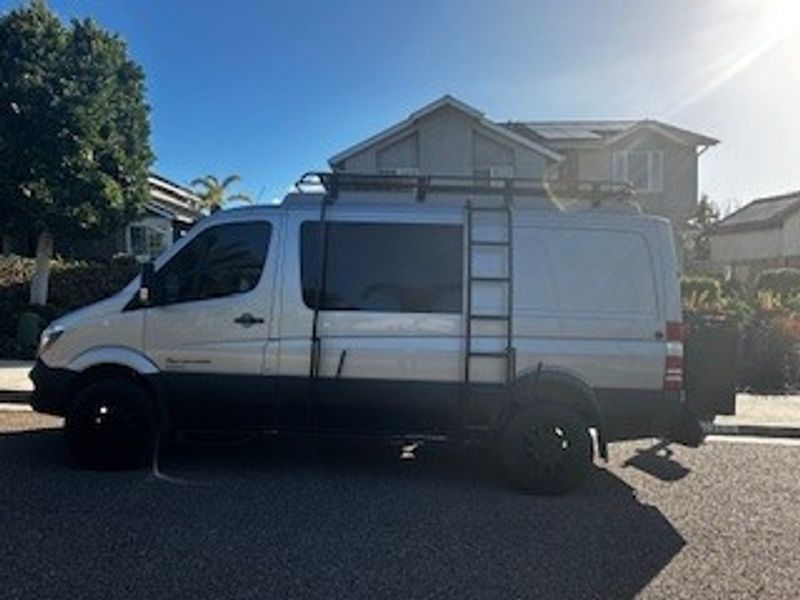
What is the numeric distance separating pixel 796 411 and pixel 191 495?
8.53 metres

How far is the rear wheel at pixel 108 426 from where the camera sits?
6742 millimetres

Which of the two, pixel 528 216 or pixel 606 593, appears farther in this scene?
pixel 528 216

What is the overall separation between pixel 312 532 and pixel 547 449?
2.20 meters

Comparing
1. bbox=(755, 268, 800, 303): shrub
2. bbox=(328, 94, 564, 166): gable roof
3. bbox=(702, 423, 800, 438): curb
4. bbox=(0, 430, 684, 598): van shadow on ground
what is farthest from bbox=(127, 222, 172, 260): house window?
bbox=(702, 423, 800, 438): curb

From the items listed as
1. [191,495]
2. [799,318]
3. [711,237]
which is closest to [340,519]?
[191,495]

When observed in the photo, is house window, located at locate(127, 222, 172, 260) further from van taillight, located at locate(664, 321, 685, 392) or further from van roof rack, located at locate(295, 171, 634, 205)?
van taillight, located at locate(664, 321, 685, 392)

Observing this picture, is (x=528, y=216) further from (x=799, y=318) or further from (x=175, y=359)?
(x=799, y=318)

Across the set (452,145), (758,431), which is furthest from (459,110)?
(758,431)

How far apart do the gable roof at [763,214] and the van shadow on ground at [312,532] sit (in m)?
34.4

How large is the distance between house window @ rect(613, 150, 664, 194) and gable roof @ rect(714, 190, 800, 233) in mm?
10291

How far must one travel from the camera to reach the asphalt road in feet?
14.9

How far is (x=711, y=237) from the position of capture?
1757 inches

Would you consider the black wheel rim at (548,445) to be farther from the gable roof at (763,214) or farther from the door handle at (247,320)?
the gable roof at (763,214)

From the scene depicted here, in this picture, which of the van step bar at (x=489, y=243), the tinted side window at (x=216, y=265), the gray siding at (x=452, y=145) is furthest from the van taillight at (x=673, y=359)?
the gray siding at (x=452, y=145)
